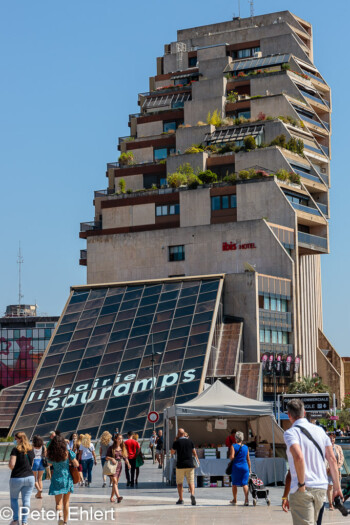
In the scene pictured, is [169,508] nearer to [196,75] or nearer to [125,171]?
[125,171]

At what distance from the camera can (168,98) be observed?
338 ft

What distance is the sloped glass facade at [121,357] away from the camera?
193 ft

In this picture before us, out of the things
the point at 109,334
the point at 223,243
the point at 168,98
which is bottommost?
the point at 109,334

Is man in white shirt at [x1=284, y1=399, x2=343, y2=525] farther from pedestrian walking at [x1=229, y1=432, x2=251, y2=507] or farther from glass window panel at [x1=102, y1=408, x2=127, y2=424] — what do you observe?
glass window panel at [x1=102, y1=408, x2=127, y2=424]

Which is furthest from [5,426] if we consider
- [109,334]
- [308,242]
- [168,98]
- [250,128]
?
[168,98]

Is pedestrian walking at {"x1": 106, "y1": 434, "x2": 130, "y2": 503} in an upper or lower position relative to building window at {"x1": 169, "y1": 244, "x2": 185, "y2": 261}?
lower

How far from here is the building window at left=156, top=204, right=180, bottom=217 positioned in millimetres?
86125

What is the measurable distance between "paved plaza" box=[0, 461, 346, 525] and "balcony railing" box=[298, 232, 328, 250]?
→ 56.0 metres

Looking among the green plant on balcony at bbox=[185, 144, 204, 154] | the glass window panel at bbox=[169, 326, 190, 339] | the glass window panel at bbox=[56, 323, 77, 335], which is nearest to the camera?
the glass window panel at bbox=[169, 326, 190, 339]

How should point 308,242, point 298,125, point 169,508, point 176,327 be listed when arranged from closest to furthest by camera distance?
1. point 169,508
2. point 176,327
3. point 308,242
4. point 298,125

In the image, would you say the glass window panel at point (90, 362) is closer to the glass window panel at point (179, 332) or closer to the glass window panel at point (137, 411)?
the glass window panel at point (179, 332)

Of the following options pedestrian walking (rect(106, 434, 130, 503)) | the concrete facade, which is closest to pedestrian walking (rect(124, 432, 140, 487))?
pedestrian walking (rect(106, 434, 130, 503))

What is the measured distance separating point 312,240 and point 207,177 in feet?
34.1

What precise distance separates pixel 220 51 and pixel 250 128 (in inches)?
695
